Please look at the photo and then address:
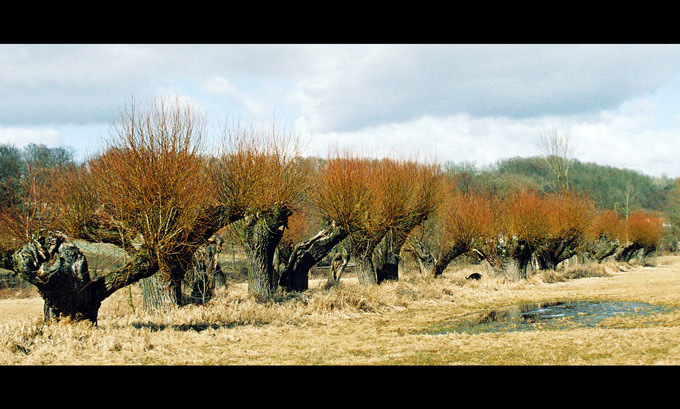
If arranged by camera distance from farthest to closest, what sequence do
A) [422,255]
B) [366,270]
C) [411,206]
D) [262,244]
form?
[422,255], [366,270], [411,206], [262,244]

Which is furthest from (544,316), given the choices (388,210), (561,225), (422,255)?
(561,225)

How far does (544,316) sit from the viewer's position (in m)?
15.0

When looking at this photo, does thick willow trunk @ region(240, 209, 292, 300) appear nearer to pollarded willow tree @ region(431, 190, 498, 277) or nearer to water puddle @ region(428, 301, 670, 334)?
water puddle @ region(428, 301, 670, 334)

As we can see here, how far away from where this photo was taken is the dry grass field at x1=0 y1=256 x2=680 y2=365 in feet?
28.2

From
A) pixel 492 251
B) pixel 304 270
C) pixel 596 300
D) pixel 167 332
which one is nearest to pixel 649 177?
pixel 492 251

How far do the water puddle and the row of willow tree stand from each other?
19.6 feet

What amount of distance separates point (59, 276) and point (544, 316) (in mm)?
13502

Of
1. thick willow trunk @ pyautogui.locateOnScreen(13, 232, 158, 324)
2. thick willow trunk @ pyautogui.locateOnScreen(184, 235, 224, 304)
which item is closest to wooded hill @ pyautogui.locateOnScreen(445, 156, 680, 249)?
thick willow trunk @ pyautogui.locateOnScreen(184, 235, 224, 304)

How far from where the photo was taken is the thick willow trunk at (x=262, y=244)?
53.1 feet

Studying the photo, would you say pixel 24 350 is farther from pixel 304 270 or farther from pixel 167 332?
pixel 304 270

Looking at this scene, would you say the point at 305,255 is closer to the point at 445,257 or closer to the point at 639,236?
the point at 445,257

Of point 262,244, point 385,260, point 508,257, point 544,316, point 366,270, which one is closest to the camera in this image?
point 544,316
